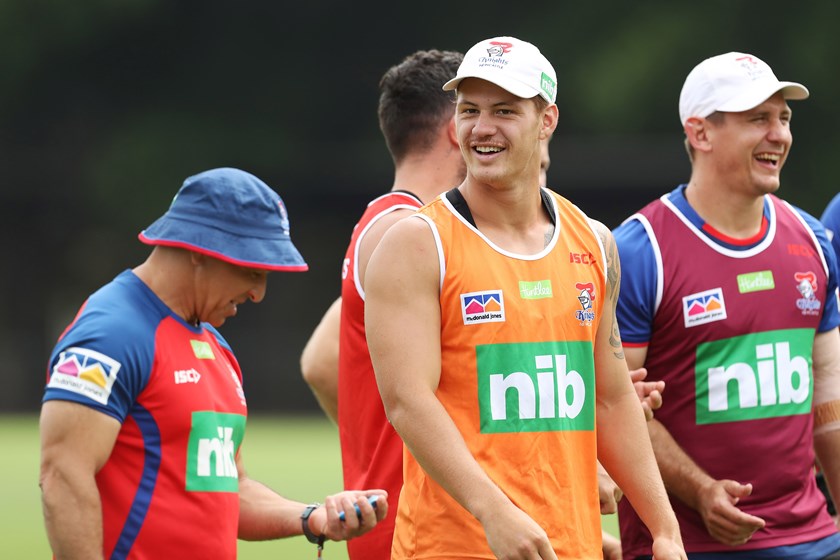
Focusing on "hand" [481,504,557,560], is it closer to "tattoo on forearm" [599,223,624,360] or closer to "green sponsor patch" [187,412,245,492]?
"tattoo on forearm" [599,223,624,360]

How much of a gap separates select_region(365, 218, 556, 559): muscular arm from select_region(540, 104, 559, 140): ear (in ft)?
1.76

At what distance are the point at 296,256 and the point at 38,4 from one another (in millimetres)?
28675

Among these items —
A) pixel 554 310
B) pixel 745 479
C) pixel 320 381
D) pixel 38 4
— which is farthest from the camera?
pixel 38 4

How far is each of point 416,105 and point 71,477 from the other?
2.17 metres

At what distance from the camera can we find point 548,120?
4660 millimetres

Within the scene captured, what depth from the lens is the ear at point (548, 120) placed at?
182 inches

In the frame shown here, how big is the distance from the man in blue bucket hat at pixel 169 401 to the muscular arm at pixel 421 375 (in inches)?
17.4

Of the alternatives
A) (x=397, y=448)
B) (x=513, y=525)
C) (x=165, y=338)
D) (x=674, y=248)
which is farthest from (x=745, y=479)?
(x=165, y=338)

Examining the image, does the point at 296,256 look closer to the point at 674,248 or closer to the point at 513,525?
the point at 513,525

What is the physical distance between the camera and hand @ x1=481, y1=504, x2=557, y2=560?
4.04 meters

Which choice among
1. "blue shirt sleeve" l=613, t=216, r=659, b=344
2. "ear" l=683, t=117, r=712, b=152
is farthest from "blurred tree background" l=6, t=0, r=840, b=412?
"blue shirt sleeve" l=613, t=216, r=659, b=344

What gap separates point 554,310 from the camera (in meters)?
4.38

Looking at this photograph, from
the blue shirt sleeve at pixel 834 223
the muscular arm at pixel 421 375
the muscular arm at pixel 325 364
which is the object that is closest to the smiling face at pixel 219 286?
the muscular arm at pixel 421 375

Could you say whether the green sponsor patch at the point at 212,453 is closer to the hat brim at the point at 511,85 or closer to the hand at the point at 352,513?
the hand at the point at 352,513
